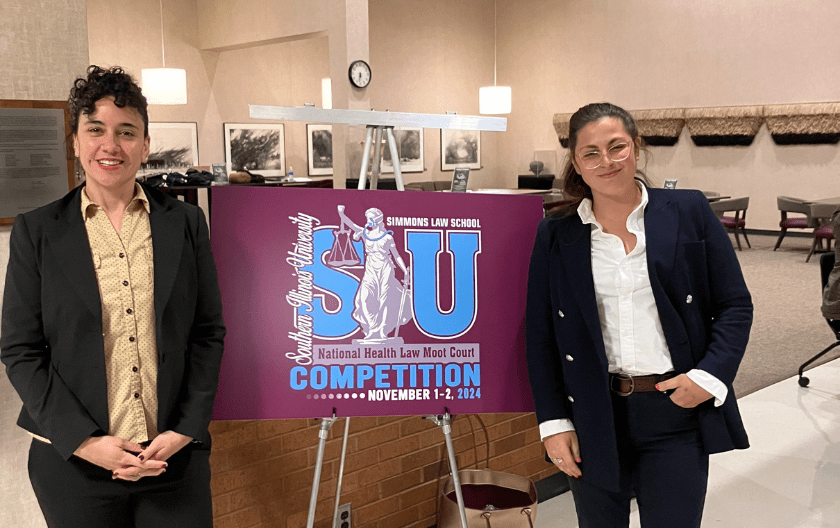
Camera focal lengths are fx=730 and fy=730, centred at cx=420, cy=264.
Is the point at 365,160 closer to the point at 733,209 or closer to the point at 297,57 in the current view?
the point at 733,209

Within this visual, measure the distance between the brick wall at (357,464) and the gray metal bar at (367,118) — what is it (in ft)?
3.44

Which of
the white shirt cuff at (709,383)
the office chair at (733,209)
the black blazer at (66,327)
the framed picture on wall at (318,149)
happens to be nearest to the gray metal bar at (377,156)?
the black blazer at (66,327)

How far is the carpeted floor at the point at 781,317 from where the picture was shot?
558 centimetres

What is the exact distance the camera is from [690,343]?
1.80 m

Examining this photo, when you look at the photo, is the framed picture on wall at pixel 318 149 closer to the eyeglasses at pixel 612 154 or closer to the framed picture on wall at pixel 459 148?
the framed picture on wall at pixel 459 148

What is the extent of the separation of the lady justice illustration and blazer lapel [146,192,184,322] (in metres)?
0.60

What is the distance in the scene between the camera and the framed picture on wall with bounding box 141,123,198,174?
1089 centimetres

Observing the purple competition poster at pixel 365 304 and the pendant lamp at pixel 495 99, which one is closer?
the purple competition poster at pixel 365 304

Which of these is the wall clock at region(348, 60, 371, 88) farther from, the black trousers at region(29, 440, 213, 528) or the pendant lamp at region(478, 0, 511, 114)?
the black trousers at region(29, 440, 213, 528)

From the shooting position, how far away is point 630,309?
180cm

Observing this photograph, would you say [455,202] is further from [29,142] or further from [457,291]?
[29,142]

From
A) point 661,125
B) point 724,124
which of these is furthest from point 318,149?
point 724,124

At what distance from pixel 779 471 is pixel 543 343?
2647 millimetres

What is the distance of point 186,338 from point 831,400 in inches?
182
